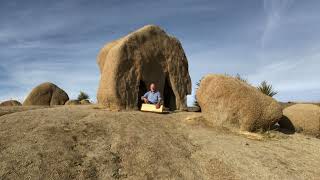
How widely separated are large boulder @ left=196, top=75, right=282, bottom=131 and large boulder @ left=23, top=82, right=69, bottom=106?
62.0 ft

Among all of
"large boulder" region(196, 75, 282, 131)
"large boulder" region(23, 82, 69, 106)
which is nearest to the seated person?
"large boulder" region(196, 75, 282, 131)

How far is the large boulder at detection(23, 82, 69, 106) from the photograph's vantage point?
1228 inches

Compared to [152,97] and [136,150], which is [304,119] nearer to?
[152,97]

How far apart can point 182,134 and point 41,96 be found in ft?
65.8

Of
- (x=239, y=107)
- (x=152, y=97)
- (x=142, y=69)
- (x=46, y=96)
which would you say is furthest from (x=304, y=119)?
(x=46, y=96)

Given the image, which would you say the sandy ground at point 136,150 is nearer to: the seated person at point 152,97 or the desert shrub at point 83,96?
the seated person at point 152,97

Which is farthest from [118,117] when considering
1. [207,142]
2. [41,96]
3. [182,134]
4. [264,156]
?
[41,96]

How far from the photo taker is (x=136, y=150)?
11.9 metres

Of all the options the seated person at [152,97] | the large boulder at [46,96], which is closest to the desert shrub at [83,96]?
the large boulder at [46,96]

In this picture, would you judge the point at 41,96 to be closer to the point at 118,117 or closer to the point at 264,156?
the point at 118,117

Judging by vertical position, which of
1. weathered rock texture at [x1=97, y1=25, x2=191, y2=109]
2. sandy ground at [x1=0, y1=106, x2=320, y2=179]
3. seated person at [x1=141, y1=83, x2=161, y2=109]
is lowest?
sandy ground at [x1=0, y1=106, x2=320, y2=179]

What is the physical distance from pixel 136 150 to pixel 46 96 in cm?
2158

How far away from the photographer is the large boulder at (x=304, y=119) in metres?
17.1

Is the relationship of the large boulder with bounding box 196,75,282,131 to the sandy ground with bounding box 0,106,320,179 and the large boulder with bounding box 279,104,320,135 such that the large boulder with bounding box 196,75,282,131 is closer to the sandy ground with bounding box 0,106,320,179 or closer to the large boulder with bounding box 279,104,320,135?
the sandy ground with bounding box 0,106,320,179
